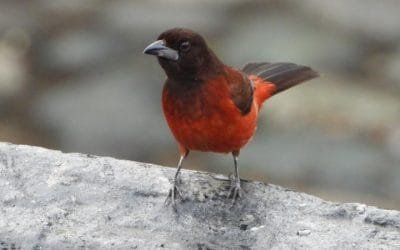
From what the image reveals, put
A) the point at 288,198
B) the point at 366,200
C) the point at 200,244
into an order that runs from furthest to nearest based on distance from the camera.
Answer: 1. the point at 366,200
2. the point at 288,198
3. the point at 200,244

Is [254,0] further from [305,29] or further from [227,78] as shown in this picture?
[227,78]

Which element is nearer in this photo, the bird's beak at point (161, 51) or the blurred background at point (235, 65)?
the bird's beak at point (161, 51)

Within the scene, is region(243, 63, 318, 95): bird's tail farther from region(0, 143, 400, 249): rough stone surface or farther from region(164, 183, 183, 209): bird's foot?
region(164, 183, 183, 209): bird's foot

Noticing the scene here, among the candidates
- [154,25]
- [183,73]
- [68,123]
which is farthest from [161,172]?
[154,25]

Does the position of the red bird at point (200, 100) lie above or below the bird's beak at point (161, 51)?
below

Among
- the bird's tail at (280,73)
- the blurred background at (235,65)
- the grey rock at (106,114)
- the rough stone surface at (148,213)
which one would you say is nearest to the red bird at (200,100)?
the rough stone surface at (148,213)

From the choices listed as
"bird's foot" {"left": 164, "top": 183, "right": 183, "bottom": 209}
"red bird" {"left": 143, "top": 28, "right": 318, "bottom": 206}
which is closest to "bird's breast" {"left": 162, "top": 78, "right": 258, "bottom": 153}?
"red bird" {"left": 143, "top": 28, "right": 318, "bottom": 206}

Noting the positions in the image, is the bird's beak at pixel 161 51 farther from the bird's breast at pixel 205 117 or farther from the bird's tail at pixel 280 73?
the bird's tail at pixel 280 73
